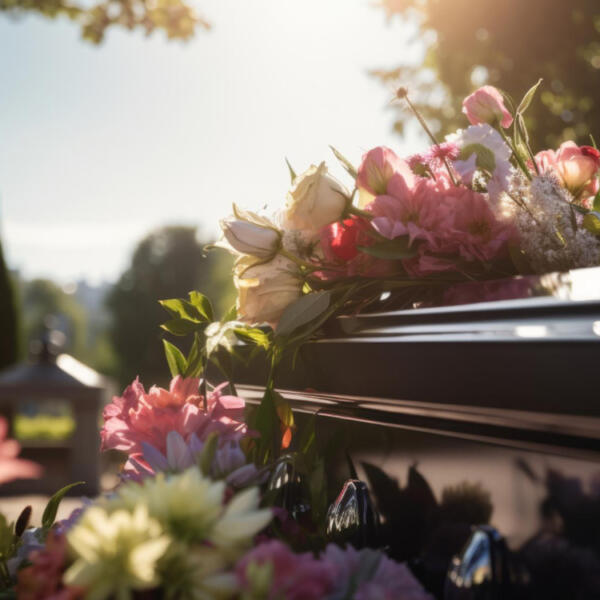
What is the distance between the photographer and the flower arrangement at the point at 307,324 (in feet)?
2.71

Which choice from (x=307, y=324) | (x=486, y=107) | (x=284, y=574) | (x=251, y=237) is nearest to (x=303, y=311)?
(x=307, y=324)

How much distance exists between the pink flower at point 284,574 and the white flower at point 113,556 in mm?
93

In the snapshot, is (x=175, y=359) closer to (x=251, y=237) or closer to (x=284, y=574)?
(x=251, y=237)

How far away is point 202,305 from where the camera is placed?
174 centimetres

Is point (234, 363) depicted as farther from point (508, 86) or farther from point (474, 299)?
point (508, 86)

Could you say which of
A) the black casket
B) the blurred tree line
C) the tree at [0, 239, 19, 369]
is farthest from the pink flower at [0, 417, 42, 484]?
the blurred tree line

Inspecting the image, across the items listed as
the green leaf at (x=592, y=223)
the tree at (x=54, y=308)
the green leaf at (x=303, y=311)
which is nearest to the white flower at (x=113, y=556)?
the green leaf at (x=303, y=311)

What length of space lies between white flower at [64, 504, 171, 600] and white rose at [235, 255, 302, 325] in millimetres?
727

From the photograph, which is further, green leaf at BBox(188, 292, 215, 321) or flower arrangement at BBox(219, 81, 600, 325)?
green leaf at BBox(188, 292, 215, 321)

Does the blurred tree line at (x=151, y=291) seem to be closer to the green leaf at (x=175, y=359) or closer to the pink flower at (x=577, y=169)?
the green leaf at (x=175, y=359)

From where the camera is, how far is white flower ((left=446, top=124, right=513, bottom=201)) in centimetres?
133

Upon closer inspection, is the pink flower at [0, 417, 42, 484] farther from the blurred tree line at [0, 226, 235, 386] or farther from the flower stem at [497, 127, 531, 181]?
the blurred tree line at [0, 226, 235, 386]

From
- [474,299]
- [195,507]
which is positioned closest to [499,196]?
[474,299]

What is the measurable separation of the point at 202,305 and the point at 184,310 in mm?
42
